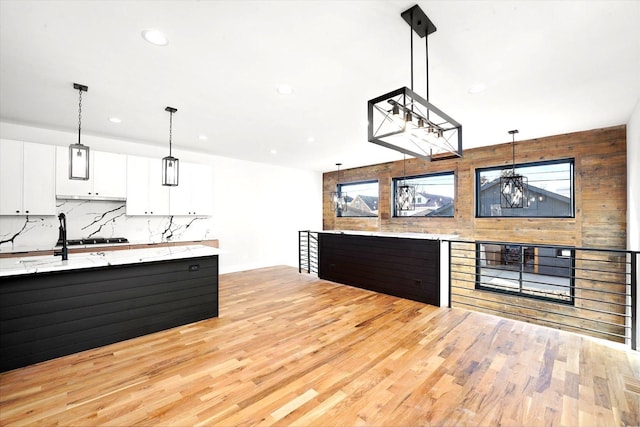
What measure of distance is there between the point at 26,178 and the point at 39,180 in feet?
0.44

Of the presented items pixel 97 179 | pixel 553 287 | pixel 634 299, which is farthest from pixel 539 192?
pixel 97 179

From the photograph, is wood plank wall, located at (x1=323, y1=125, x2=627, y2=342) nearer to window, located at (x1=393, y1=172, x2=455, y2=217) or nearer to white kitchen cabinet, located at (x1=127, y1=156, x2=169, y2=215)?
window, located at (x1=393, y1=172, x2=455, y2=217)

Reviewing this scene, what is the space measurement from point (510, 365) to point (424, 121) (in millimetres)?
2286

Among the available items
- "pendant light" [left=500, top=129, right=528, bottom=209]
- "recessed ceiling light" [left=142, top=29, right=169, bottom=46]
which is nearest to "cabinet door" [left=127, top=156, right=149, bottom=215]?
"recessed ceiling light" [left=142, top=29, right=169, bottom=46]

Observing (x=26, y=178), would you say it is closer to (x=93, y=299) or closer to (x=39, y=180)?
(x=39, y=180)

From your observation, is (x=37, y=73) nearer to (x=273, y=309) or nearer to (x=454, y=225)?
(x=273, y=309)

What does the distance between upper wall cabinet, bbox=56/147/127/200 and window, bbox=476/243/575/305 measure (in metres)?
6.40

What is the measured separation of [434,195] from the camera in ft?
20.8

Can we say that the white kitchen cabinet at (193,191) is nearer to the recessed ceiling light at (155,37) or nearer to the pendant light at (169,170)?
the pendant light at (169,170)

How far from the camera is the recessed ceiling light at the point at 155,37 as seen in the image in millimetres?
2043

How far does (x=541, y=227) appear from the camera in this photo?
475 cm

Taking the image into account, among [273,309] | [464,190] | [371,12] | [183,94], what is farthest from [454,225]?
[183,94]

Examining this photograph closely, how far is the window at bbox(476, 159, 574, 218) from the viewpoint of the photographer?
4.69 meters

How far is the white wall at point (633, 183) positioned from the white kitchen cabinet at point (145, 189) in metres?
6.97
